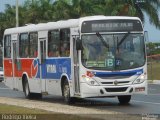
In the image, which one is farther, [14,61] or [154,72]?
[154,72]

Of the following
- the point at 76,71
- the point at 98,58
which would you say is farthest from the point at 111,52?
the point at 76,71

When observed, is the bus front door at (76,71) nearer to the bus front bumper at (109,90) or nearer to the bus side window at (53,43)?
the bus front bumper at (109,90)

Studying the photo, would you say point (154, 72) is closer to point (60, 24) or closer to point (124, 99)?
point (124, 99)

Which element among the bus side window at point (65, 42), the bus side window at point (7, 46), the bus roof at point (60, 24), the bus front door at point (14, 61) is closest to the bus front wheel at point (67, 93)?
the bus side window at point (65, 42)

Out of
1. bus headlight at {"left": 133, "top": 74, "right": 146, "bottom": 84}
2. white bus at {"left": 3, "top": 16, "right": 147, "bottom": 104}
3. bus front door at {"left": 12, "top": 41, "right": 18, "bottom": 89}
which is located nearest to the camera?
white bus at {"left": 3, "top": 16, "right": 147, "bottom": 104}

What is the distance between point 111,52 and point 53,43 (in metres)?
3.30

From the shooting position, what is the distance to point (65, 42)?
22672mm

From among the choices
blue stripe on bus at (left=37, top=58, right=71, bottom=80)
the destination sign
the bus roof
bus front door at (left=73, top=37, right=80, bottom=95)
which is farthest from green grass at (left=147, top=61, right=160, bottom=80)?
bus front door at (left=73, top=37, right=80, bottom=95)

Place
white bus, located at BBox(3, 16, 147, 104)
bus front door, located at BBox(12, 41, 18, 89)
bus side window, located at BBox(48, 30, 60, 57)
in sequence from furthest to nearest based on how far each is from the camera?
bus front door, located at BBox(12, 41, 18, 89) < bus side window, located at BBox(48, 30, 60, 57) < white bus, located at BBox(3, 16, 147, 104)

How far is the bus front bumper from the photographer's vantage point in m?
21.0

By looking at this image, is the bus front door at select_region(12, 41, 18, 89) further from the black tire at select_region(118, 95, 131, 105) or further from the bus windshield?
the bus windshield

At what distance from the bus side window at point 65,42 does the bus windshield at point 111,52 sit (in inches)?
47.0

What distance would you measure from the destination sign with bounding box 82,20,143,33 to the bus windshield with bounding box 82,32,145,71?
0.63ft

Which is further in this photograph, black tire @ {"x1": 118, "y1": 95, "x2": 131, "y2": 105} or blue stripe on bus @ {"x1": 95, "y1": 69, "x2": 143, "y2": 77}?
black tire @ {"x1": 118, "y1": 95, "x2": 131, "y2": 105}
